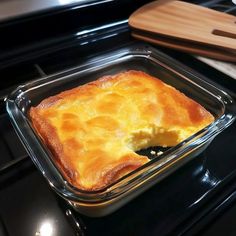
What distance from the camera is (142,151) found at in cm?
62

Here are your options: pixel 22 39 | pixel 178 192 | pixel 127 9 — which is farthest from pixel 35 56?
pixel 178 192

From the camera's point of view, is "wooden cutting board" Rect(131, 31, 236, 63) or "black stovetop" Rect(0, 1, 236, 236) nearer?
"black stovetop" Rect(0, 1, 236, 236)

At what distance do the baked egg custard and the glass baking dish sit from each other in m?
0.03

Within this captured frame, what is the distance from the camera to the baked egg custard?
20.2 inches

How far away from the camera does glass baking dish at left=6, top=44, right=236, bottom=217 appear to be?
1.47 ft

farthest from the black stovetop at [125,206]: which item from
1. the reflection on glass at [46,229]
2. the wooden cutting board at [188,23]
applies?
the wooden cutting board at [188,23]

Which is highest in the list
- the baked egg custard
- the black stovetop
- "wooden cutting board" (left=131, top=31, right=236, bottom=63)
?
"wooden cutting board" (left=131, top=31, right=236, bottom=63)

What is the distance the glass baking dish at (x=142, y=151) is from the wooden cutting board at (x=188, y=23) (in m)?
0.11

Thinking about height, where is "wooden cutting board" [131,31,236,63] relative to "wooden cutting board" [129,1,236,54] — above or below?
below

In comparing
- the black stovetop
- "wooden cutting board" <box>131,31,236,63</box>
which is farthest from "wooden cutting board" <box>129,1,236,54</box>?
the black stovetop

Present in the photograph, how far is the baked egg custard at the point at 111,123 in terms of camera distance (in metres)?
0.51

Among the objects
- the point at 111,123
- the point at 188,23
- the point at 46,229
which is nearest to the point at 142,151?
the point at 111,123

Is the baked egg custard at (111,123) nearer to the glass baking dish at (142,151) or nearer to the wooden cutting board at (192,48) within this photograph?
the glass baking dish at (142,151)

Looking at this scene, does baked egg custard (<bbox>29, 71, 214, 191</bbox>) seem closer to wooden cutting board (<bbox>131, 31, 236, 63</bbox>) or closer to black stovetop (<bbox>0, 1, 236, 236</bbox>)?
black stovetop (<bbox>0, 1, 236, 236</bbox>)
